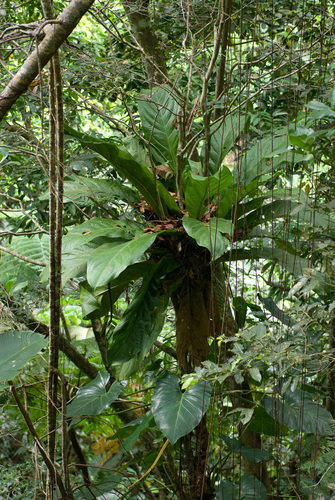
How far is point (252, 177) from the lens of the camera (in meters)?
1.39

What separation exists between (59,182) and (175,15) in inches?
42.5

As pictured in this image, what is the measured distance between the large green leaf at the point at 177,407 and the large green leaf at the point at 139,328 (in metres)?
A: 0.15

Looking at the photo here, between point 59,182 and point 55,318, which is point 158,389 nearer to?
point 55,318

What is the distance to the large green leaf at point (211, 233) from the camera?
1.10 m

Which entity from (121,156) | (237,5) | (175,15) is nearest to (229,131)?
(121,156)

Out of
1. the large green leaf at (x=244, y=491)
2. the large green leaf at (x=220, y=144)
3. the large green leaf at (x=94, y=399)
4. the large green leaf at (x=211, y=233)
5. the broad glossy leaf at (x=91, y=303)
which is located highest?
the large green leaf at (x=220, y=144)

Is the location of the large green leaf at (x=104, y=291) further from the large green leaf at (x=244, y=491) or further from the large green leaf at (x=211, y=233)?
the large green leaf at (x=244, y=491)

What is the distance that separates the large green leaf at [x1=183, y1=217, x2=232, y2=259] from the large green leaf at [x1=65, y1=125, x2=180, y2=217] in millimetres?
177

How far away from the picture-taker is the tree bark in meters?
0.87

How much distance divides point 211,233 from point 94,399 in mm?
606

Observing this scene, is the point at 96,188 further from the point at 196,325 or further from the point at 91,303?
the point at 196,325

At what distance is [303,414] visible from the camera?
120 centimetres

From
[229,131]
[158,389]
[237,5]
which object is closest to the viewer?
[158,389]

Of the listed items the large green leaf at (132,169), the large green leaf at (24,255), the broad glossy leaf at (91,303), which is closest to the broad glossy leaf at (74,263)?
the broad glossy leaf at (91,303)
